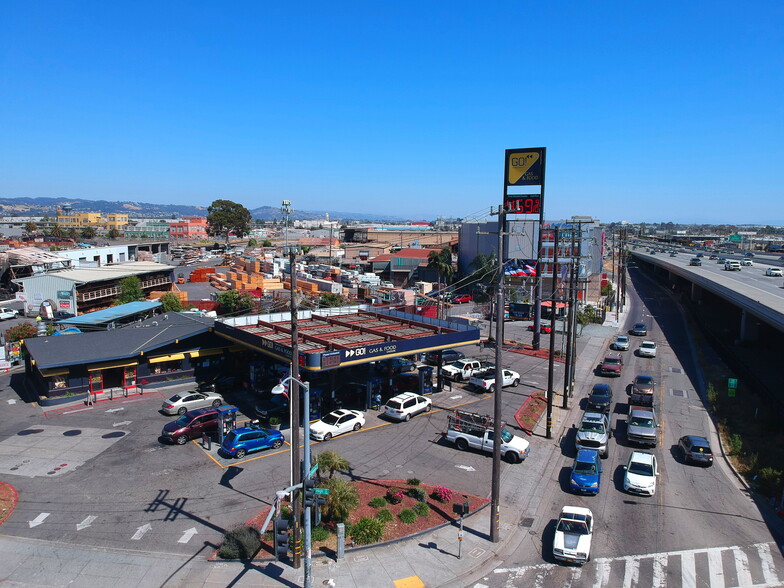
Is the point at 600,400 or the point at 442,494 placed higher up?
the point at 600,400

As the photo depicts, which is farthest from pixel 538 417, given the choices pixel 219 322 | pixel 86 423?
pixel 86 423

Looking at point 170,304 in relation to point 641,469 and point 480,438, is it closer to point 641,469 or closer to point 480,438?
point 480,438

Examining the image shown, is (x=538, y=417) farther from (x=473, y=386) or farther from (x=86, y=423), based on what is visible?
(x=86, y=423)

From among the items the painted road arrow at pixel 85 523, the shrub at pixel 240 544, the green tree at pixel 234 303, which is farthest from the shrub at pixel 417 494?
the green tree at pixel 234 303

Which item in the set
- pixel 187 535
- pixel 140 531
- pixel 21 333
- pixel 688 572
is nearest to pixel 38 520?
pixel 140 531

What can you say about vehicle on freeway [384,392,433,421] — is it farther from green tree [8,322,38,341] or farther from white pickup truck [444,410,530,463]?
green tree [8,322,38,341]
